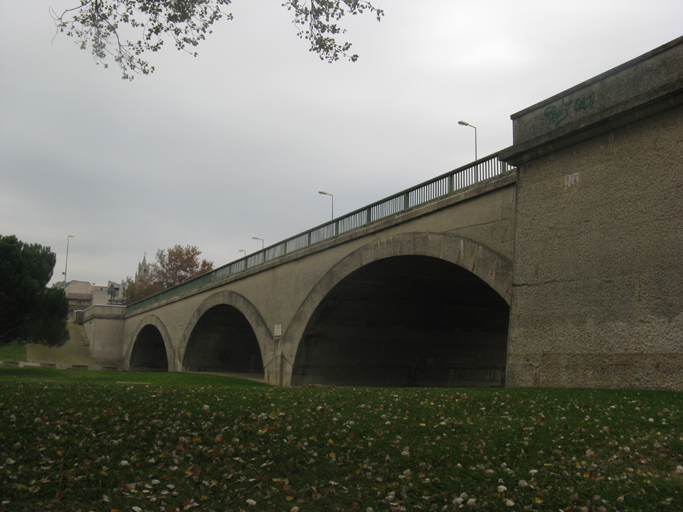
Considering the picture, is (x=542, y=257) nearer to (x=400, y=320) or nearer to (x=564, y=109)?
(x=564, y=109)

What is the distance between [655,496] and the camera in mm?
5059

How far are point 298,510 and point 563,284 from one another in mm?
7534

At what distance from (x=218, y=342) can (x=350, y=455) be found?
29093 millimetres

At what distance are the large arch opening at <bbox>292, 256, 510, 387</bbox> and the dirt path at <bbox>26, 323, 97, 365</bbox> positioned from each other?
85.3ft

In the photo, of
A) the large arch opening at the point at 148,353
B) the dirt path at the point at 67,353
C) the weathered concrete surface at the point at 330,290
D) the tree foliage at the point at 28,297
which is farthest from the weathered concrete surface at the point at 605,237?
the large arch opening at the point at 148,353

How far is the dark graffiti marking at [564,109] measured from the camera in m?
11.4

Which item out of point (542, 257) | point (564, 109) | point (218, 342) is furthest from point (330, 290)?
point (218, 342)

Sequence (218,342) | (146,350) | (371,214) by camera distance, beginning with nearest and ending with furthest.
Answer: (371,214) < (218,342) < (146,350)

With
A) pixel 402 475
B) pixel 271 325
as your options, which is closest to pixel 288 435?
pixel 402 475

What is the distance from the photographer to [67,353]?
48.1 meters

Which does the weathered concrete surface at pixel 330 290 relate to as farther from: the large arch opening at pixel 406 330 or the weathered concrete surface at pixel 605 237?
the weathered concrete surface at pixel 605 237

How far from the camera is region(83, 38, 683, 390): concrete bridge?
982 centimetres

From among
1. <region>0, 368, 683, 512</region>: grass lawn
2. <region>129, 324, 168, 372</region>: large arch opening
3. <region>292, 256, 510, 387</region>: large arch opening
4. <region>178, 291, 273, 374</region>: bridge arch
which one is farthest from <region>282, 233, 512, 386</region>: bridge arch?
<region>129, 324, 168, 372</region>: large arch opening

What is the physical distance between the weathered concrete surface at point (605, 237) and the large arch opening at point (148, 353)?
129 ft
